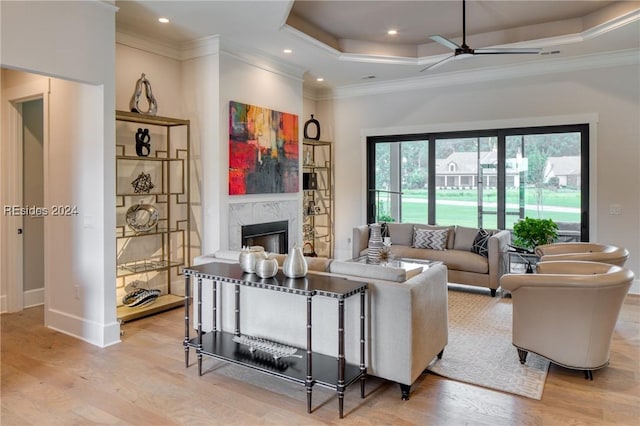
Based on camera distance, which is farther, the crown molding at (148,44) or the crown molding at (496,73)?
the crown molding at (496,73)

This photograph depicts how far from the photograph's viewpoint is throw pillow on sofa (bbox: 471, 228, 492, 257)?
5815 millimetres

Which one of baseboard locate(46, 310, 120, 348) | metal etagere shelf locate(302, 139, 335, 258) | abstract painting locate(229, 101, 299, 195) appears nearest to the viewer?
baseboard locate(46, 310, 120, 348)

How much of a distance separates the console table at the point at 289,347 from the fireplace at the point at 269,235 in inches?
88.2

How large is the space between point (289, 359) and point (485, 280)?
3.48 meters

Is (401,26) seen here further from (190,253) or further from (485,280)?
(190,253)

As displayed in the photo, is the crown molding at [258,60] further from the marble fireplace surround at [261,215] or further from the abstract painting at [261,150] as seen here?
the marble fireplace surround at [261,215]

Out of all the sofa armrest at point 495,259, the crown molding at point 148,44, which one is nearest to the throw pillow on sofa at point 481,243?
the sofa armrest at point 495,259

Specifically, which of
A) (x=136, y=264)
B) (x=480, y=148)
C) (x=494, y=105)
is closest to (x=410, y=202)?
(x=480, y=148)

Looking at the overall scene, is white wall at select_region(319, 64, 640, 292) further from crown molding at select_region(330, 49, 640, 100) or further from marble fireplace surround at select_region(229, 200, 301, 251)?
marble fireplace surround at select_region(229, 200, 301, 251)

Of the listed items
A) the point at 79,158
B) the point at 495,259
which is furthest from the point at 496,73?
the point at 79,158

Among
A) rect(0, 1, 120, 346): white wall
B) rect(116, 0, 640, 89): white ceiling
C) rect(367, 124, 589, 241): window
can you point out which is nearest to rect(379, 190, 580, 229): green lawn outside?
rect(367, 124, 589, 241): window

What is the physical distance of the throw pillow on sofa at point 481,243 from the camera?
19.1 ft

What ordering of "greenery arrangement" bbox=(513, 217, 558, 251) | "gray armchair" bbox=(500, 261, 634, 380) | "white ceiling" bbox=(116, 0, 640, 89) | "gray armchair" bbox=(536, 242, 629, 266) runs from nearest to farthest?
"gray armchair" bbox=(500, 261, 634, 380), "gray armchair" bbox=(536, 242, 629, 266), "white ceiling" bbox=(116, 0, 640, 89), "greenery arrangement" bbox=(513, 217, 558, 251)

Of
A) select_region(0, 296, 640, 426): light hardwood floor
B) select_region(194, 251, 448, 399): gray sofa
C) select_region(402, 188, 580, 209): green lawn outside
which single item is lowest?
select_region(0, 296, 640, 426): light hardwood floor
